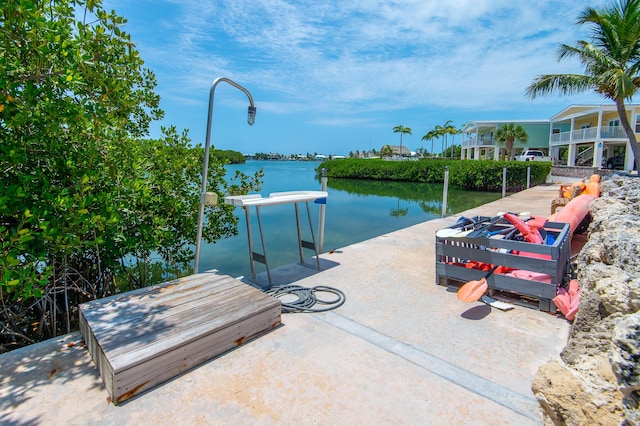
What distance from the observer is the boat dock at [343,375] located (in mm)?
1898

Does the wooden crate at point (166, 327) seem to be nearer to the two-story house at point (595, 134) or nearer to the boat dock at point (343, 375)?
the boat dock at point (343, 375)

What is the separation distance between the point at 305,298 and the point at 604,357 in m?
2.31

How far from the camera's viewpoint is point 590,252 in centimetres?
303

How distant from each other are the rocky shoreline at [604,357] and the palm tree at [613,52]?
12782 millimetres

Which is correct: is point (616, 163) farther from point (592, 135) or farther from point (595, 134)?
point (595, 134)

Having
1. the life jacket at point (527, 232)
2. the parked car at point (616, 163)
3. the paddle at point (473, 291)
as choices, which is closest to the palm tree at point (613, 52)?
the life jacket at point (527, 232)

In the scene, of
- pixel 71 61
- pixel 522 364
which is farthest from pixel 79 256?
pixel 522 364

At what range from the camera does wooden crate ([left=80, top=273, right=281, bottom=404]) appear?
6.67ft

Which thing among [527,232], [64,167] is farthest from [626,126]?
[64,167]

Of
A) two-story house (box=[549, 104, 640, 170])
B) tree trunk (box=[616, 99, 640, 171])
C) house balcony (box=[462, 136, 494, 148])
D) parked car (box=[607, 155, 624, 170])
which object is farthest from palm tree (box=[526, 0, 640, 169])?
house balcony (box=[462, 136, 494, 148])

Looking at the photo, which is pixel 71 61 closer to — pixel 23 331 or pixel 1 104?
pixel 1 104

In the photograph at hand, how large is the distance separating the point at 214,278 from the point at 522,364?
255cm

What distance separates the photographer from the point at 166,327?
92.5 inches

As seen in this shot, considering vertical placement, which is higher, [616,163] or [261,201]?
[616,163]
